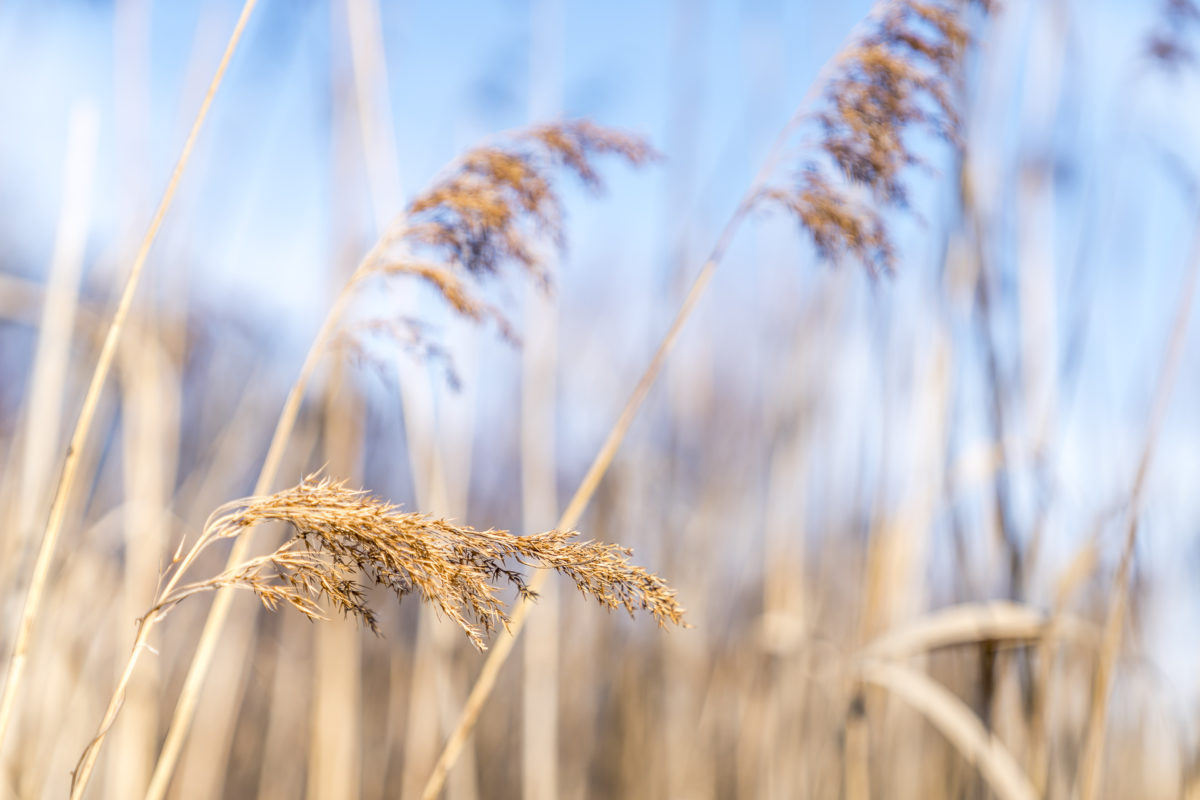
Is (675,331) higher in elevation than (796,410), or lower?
lower

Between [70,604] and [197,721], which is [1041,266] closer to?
[70,604]

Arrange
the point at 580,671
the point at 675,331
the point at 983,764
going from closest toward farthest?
the point at 675,331 → the point at 983,764 → the point at 580,671

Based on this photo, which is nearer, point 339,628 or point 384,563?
point 384,563

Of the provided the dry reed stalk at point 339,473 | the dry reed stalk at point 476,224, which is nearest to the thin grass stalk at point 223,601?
the dry reed stalk at point 476,224

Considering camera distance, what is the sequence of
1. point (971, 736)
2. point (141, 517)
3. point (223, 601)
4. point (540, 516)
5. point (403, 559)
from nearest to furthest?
point (403, 559) → point (223, 601) → point (971, 736) → point (141, 517) → point (540, 516)

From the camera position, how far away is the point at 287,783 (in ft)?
8.47

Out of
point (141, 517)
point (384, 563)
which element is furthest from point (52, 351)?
point (384, 563)

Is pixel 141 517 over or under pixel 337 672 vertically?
over

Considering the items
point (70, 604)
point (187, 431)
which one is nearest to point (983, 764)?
point (70, 604)

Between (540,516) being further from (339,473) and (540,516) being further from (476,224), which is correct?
(476,224)

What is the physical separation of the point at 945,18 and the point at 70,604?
1732 millimetres

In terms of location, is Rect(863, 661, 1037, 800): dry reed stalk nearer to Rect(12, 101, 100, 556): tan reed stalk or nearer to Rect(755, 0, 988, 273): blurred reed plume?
Rect(755, 0, 988, 273): blurred reed plume

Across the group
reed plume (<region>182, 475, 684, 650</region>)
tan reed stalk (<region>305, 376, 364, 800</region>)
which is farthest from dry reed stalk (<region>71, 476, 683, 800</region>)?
tan reed stalk (<region>305, 376, 364, 800</region>)

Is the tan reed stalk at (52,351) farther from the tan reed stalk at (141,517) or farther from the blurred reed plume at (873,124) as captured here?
the blurred reed plume at (873,124)
